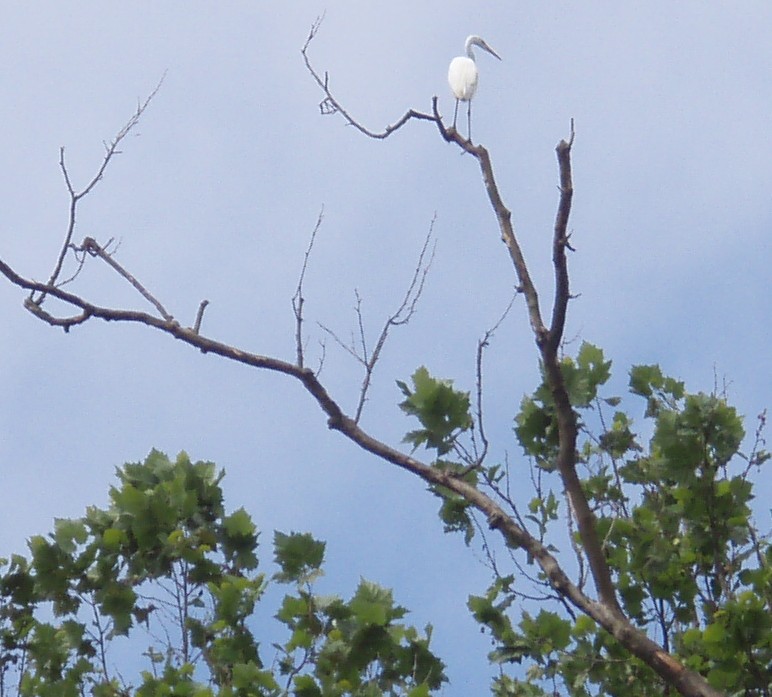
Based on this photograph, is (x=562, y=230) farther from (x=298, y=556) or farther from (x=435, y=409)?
(x=298, y=556)

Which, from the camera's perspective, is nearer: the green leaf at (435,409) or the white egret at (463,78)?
the green leaf at (435,409)

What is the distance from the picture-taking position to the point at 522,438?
5.02 m

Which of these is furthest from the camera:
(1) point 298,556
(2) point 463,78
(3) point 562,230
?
(2) point 463,78

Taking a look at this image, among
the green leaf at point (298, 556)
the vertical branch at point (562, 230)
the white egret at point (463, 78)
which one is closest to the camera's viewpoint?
the vertical branch at point (562, 230)

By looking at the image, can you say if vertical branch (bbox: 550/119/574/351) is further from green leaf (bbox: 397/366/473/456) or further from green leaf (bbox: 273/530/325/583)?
green leaf (bbox: 273/530/325/583)

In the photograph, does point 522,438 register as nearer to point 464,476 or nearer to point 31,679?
point 464,476

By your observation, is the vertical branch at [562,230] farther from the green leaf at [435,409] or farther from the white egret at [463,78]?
the white egret at [463,78]

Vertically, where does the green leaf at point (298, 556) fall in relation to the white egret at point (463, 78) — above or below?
below

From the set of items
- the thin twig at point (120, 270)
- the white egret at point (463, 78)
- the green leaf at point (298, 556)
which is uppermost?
the white egret at point (463, 78)

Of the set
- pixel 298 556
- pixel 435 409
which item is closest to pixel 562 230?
pixel 435 409

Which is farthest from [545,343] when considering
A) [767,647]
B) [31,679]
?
[31,679]

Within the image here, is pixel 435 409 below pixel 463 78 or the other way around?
below

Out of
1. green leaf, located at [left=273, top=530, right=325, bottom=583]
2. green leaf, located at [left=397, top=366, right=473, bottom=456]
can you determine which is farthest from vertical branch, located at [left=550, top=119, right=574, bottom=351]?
green leaf, located at [left=273, top=530, right=325, bottom=583]

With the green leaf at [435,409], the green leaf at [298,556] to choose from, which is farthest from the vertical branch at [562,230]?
the green leaf at [298,556]
